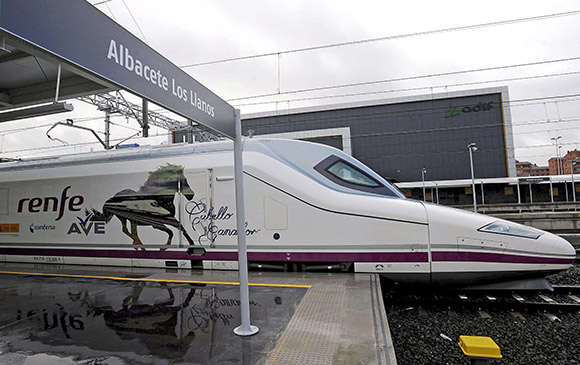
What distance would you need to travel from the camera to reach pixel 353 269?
18.8 ft

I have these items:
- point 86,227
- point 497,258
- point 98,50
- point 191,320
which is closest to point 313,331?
point 191,320

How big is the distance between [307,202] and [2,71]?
4.91m

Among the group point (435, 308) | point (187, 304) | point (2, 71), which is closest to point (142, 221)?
point (187, 304)

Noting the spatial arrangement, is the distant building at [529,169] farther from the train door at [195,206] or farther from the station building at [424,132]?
the train door at [195,206]

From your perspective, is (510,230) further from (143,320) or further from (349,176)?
(143,320)

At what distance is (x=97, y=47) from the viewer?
196cm

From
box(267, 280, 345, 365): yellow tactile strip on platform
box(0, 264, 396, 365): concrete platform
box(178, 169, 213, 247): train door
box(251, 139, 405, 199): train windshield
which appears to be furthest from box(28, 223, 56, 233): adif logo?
box(267, 280, 345, 365): yellow tactile strip on platform

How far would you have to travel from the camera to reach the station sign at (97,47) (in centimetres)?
160

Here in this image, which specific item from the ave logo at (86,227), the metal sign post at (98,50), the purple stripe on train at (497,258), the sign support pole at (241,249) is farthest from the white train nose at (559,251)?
the ave logo at (86,227)

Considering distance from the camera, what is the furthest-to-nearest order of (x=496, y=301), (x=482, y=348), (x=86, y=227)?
(x=86, y=227) → (x=496, y=301) → (x=482, y=348)

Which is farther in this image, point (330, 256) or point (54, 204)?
point (54, 204)

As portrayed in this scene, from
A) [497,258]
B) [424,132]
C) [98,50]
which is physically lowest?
[497,258]

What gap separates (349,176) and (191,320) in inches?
138

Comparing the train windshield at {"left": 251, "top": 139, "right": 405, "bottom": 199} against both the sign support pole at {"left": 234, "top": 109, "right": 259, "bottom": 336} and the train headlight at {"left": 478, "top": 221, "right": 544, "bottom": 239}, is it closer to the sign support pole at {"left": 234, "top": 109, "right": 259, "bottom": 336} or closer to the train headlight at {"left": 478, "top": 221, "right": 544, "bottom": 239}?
the train headlight at {"left": 478, "top": 221, "right": 544, "bottom": 239}
